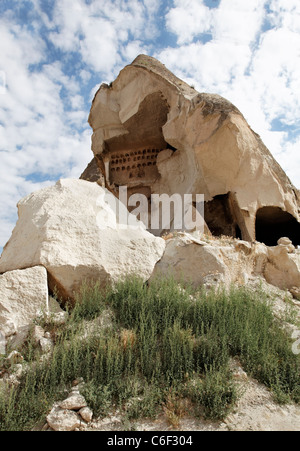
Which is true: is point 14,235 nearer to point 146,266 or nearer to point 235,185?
point 146,266

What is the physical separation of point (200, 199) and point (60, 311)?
6.44 m

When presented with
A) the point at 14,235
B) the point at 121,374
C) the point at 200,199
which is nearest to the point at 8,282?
the point at 14,235

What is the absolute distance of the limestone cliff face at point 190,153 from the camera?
9.45 metres

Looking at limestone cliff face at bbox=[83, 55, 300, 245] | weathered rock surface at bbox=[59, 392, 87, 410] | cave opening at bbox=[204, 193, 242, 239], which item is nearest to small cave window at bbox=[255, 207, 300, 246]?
limestone cliff face at bbox=[83, 55, 300, 245]

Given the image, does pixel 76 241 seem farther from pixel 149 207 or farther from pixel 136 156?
pixel 136 156

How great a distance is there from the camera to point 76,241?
16.1ft

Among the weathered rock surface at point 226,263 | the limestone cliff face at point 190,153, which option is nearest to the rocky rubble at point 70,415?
the weathered rock surface at point 226,263

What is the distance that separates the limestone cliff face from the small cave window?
3 cm

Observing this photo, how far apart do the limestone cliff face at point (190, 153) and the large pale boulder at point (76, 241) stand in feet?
15.3

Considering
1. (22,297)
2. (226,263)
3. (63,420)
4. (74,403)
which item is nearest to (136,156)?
(226,263)

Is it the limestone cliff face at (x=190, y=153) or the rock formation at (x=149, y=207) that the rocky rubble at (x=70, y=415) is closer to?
the rock formation at (x=149, y=207)

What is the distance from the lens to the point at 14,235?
17.6 feet

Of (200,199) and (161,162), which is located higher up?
(161,162)
